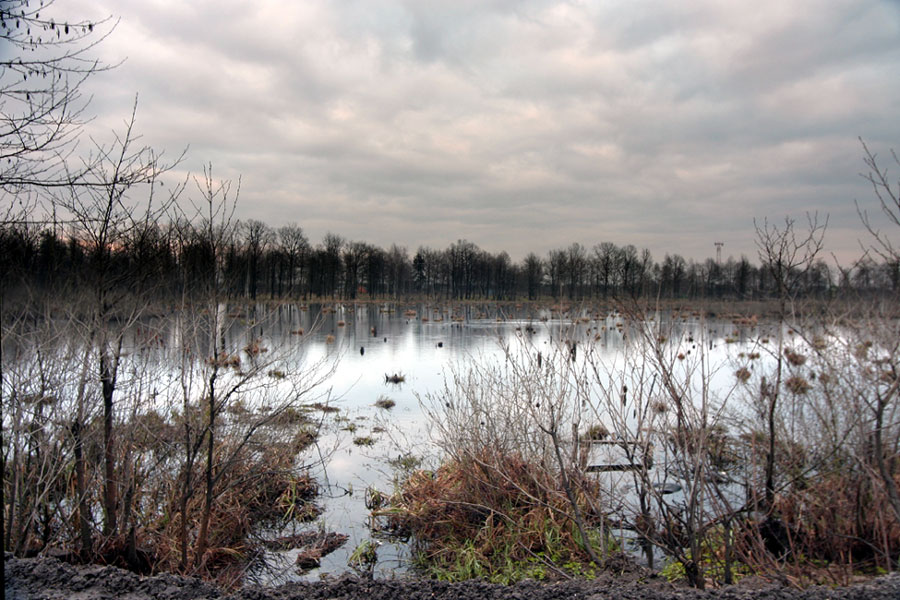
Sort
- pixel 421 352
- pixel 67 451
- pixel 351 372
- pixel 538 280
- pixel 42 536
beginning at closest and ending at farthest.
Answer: pixel 67 451, pixel 42 536, pixel 351 372, pixel 421 352, pixel 538 280

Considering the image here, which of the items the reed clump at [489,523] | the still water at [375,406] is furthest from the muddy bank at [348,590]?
the still water at [375,406]

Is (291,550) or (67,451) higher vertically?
(67,451)

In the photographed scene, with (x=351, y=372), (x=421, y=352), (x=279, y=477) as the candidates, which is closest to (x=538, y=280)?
(x=421, y=352)

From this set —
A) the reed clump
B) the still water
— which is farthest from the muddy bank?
the still water

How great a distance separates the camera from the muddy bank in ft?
14.1

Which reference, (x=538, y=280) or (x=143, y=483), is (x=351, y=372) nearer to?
(x=143, y=483)

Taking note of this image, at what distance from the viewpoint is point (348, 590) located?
471 centimetres

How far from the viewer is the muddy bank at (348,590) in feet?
14.1

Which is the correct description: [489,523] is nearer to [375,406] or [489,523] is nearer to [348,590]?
[348,590]

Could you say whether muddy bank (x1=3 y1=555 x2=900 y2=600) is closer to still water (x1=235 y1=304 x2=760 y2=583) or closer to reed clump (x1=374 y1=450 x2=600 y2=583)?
reed clump (x1=374 y1=450 x2=600 y2=583)

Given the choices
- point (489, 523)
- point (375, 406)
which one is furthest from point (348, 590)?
point (375, 406)

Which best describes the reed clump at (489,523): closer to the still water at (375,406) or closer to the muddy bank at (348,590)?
the still water at (375,406)

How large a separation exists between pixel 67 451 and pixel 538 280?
7818 centimetres

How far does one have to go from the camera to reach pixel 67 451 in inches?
224
